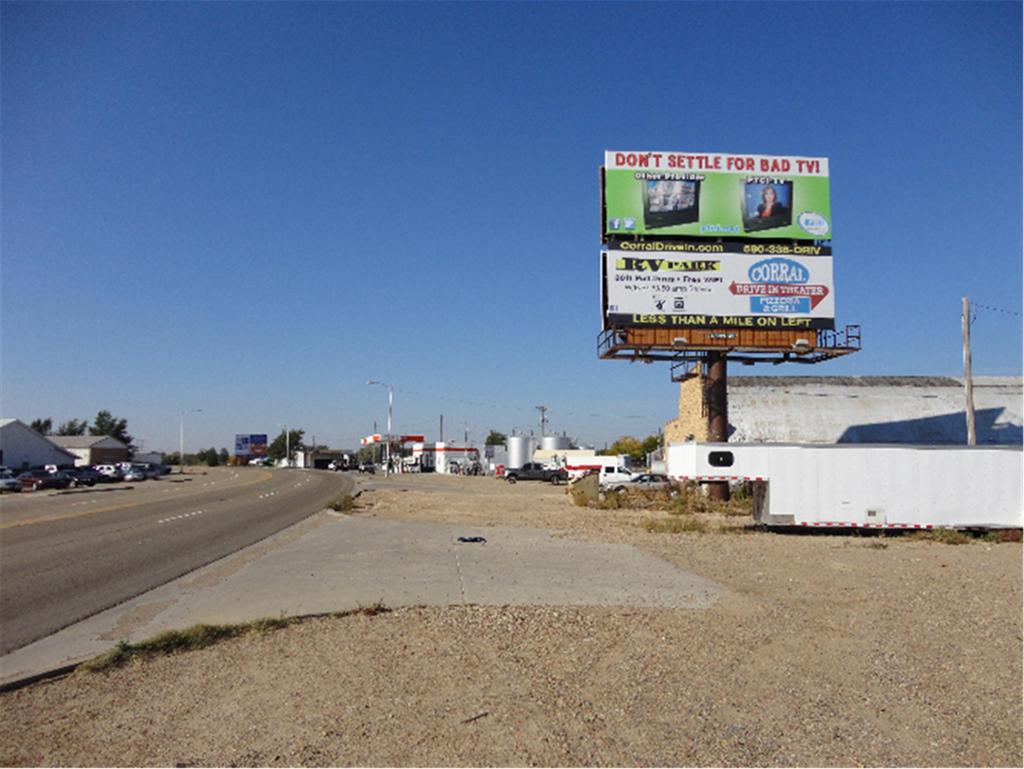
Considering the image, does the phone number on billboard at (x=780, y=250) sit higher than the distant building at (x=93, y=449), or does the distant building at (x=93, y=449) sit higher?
the phone number on billboard at (x=780, y=250)

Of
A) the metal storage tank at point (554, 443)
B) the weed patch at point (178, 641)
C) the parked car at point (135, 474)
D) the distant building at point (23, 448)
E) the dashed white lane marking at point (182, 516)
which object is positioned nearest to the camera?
the weed patch at point (178, 641)

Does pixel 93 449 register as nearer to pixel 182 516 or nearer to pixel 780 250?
pixel 182 516

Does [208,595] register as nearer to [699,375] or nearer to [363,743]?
[363,743]

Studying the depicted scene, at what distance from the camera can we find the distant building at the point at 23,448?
2891 inches

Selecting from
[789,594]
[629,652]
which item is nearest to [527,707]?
[629,652]

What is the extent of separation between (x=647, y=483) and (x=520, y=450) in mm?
42903

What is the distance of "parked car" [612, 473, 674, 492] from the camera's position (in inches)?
1516

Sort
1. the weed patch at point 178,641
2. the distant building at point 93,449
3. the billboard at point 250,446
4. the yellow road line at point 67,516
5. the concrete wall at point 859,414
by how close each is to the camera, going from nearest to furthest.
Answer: the weed patch at point 178,641 → the yellow road line at point 67,516 → the concrete wall at point 859,414 → the distant building at point 93,449 → the billboard at point 250,446

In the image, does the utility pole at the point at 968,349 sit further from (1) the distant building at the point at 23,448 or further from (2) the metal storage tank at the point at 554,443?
(1) the distant building at the point at 23,448

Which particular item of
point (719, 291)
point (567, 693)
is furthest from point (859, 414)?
point (567, 693)

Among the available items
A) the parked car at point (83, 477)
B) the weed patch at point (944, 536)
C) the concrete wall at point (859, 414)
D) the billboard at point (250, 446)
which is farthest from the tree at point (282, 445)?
the weed patch at point (944, 536)

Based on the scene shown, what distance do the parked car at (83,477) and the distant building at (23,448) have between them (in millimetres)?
16652

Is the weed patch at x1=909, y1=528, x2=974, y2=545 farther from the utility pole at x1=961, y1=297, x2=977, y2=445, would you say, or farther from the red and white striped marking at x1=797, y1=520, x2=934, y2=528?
the utility pole at x1=961, y1=297, x2=977, y2=445

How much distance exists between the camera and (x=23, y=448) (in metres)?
76.8
